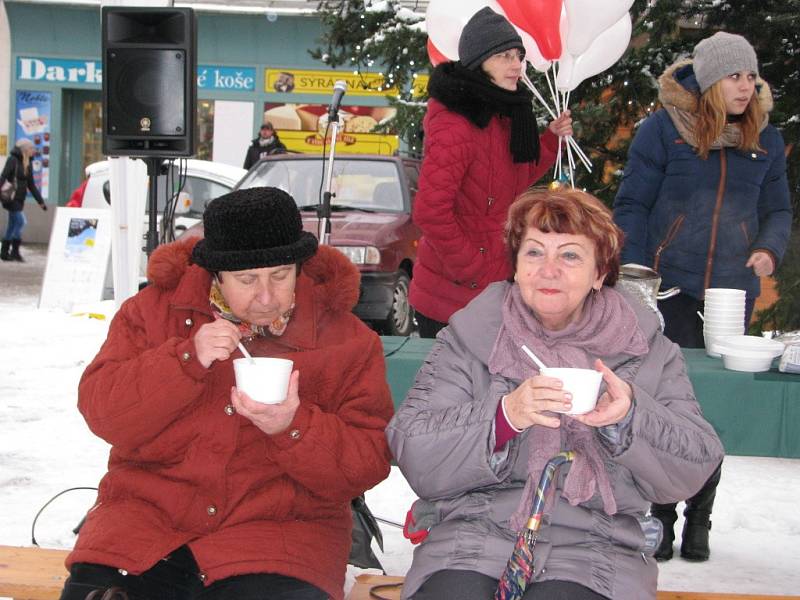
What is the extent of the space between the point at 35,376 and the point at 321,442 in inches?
221

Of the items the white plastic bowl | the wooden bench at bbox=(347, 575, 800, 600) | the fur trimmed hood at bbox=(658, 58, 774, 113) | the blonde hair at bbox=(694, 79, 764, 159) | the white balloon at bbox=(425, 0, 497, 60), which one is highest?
the white balloon at bbox=(425, 0, 497, 60)

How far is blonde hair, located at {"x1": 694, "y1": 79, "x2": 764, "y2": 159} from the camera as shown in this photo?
391 cm

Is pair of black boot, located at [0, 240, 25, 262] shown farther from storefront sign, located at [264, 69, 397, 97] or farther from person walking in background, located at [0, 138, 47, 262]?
storefront sign, located at [264, 69, 397, 97]

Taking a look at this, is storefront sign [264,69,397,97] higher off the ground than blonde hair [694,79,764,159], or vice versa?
storefront sign [264,69,397,97]

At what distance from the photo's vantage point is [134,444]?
2488mm

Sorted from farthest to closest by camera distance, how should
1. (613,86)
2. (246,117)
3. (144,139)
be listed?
(246,117) < (613,86) < (144,139)

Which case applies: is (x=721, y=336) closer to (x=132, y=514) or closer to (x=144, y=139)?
(x=132, y=514)

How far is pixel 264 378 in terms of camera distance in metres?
2.19

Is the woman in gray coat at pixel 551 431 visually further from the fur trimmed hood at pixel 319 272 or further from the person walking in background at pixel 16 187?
the person walking in background at pixel 16 187

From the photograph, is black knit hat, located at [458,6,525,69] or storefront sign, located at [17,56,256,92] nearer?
black knit hat, located at [458,6,525,69]

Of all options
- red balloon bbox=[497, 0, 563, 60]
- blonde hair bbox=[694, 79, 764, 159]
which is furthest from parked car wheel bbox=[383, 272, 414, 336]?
blonde hair bbox=[694, 79, 764, 159]

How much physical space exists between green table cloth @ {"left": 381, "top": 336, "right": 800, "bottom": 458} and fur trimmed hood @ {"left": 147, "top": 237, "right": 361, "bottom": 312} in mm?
1249

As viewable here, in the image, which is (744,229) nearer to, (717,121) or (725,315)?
(717,121)

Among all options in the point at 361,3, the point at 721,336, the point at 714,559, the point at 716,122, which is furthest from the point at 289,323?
the point at 361,3
